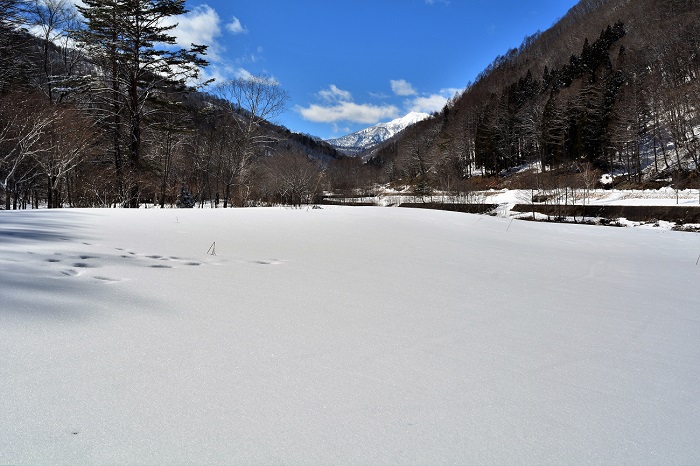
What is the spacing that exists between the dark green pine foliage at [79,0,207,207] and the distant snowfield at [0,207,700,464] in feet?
47.2

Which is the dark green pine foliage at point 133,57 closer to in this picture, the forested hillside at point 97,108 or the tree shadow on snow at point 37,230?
the forested hillside at point 97,108

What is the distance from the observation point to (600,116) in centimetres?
3781

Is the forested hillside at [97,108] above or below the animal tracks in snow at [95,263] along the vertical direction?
above

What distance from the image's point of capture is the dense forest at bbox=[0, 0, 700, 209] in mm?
14008

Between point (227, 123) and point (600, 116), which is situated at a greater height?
point (600, 116)

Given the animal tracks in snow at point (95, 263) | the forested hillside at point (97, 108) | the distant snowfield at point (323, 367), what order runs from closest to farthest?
the distant snowfield at point (323, 367), the animal tracks in snow at point (95, 263), the forested hillside at point (97, 108)

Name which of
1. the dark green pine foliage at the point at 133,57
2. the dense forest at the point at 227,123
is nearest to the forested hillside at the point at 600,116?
the dense forest at the point at 227,123

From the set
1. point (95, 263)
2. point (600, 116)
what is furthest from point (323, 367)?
point (600, 116)

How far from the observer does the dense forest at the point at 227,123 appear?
46.0ft

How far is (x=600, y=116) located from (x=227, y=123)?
40742mm

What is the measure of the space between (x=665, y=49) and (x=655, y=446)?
5507 centimetres

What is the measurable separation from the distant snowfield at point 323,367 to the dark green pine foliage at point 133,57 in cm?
1439

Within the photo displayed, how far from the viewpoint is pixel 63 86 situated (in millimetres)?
15273

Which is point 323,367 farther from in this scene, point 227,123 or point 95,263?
point 227,123
